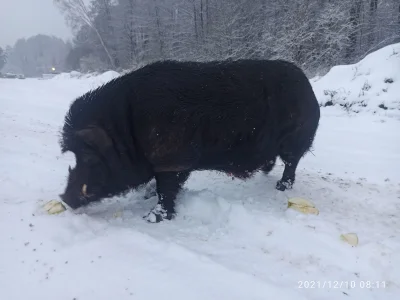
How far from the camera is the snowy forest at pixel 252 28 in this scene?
18.6m

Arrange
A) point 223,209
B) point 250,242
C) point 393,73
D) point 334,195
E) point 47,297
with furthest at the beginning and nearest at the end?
point 393,73, point 334,195, point 223,209, point 250,242, point 47,297

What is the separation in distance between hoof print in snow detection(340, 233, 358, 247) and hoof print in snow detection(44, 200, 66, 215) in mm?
2827

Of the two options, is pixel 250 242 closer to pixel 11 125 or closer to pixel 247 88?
pixel 247 88

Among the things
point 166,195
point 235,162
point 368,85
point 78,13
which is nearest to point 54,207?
point 166,195

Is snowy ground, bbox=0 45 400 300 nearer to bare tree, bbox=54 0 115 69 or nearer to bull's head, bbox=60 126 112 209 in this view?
bull's head, bbox=60 126 112 209

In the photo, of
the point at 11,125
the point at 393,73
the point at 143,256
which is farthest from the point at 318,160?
the point at 11,125

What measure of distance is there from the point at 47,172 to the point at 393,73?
33.0ft

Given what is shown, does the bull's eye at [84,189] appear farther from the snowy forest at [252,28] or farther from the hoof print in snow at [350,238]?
the snowy forest at [252,28]

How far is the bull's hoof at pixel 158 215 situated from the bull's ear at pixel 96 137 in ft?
2.83

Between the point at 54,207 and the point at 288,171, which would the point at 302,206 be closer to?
the point at 288,171

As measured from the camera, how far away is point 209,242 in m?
3.29

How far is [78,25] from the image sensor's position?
30.8m

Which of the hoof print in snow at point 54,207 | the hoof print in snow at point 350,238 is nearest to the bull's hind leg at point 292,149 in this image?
the hoof print in snow at point 350,238

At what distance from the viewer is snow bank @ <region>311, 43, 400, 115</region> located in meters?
9.72
